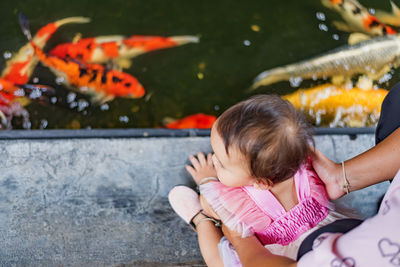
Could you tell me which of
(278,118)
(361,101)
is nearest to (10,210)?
(278,118)

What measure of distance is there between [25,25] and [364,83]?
220 cm

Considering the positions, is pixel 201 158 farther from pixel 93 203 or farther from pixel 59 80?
pixel 59 80

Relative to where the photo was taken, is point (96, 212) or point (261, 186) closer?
point (261, 186)

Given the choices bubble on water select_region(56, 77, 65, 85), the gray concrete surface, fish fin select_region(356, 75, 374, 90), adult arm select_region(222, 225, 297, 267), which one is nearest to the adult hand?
the gray concrete surface

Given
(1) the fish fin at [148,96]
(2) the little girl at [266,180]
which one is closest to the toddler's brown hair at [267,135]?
(2) the little girl at [266,180]

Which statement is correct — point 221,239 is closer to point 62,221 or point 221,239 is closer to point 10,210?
A: point 62,221

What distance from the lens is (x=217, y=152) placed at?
1213mm

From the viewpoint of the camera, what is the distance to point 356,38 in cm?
269

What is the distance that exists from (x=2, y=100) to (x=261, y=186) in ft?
5.42

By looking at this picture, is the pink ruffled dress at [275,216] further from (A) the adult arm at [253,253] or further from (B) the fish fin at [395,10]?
(B) the fish fin at [395,10]

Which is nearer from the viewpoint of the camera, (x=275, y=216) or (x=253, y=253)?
(x=253, y=253)

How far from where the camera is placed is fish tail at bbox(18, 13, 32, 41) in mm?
2404

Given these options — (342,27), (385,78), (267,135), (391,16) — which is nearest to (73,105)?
(267,135)

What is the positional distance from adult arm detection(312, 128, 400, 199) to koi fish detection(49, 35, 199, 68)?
57.6 inches
